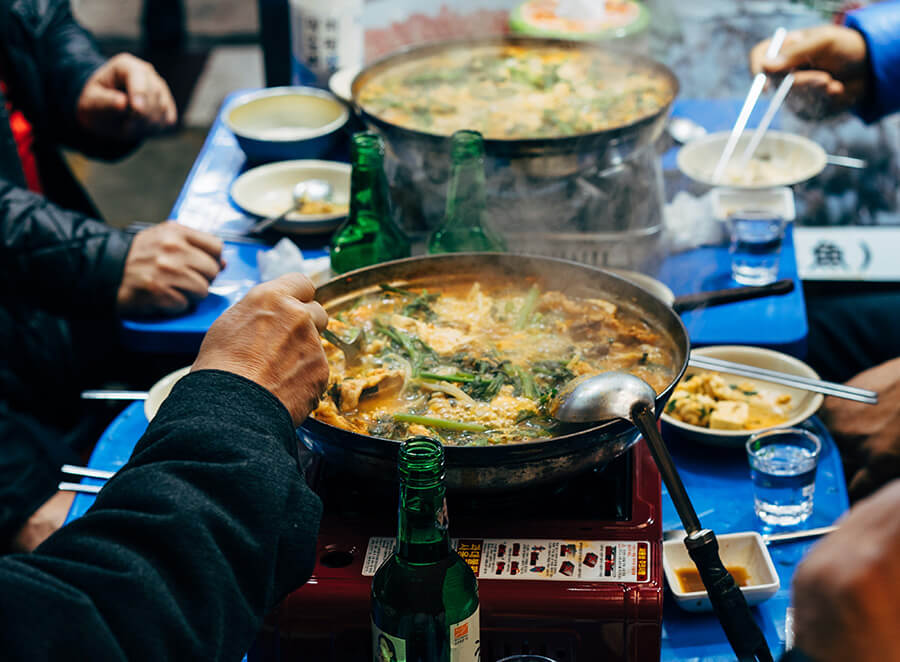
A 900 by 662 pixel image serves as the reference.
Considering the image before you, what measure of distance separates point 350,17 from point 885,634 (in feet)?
11.2

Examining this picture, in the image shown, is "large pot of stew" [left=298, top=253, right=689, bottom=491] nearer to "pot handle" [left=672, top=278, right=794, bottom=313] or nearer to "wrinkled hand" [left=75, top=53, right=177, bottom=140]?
"pot handle" [left=672, top=278, right=794, bottom=313]

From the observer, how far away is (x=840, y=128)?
4891mm

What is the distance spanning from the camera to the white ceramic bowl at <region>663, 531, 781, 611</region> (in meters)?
1.64

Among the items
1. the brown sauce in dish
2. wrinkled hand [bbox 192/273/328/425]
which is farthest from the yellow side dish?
wrinkled hand [bbox 192/273/328/425]

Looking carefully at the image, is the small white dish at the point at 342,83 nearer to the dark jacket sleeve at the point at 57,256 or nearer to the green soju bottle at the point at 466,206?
the dark jacket sleeve at the point at 57,256

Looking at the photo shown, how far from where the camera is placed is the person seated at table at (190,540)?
113cm

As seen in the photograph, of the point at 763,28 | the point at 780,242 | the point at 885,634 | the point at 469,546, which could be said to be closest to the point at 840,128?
the point at 763,28

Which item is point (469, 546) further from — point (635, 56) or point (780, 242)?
point (635, 56)

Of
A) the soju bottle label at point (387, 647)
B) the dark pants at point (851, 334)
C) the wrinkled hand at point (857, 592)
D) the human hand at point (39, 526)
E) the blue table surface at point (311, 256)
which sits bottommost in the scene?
the human hand at point (39, 526)

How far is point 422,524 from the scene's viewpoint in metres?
1.22

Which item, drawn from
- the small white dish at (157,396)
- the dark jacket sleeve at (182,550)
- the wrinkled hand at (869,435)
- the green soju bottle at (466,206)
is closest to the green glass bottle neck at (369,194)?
the green soju bottle at (466,206)

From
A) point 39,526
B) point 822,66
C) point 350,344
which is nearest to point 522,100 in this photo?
point 822,66

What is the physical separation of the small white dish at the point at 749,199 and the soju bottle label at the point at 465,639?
2.03 metres

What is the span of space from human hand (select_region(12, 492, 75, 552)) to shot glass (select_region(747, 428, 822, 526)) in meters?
1.97
